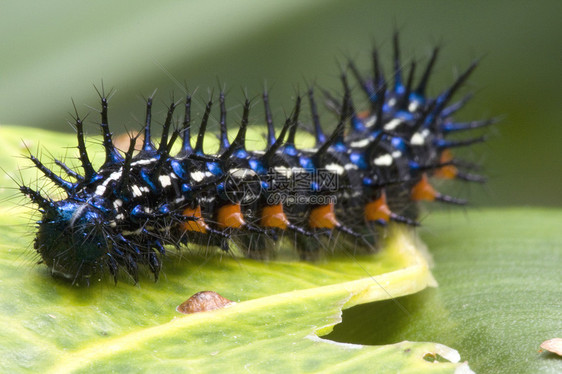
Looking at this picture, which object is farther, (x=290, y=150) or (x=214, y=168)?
(x=290, y=150)

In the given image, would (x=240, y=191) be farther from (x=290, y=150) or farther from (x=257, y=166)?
(x=290, y=150)

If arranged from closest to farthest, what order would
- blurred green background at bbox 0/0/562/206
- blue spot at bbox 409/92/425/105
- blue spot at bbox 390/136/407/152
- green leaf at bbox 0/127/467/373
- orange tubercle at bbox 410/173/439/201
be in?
green leaf at bbox 0/127/467/373, blue spot at bbox 390/136/407/152, orange tubercle at bbox 410/173/439/201, blurred green background at bbox 0/0/562/206, blue spot at bbox 409/92/425/105

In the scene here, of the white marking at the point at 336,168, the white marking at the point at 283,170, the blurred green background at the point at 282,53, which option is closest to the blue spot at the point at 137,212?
the white marking at the point at 283,170

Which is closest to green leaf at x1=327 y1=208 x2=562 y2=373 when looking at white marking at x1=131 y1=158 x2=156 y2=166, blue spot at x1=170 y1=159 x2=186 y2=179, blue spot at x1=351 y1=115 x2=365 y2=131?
blue spot at x1=351 y1=115 x2=365 y2=131

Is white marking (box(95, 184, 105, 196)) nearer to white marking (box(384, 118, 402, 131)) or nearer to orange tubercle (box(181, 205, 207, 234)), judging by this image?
orange tubercle (box(181, 205, 207, 234))

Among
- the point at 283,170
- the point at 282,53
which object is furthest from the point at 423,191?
the point at 282,53

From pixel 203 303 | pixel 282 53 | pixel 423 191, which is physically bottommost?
pixel 203 303
